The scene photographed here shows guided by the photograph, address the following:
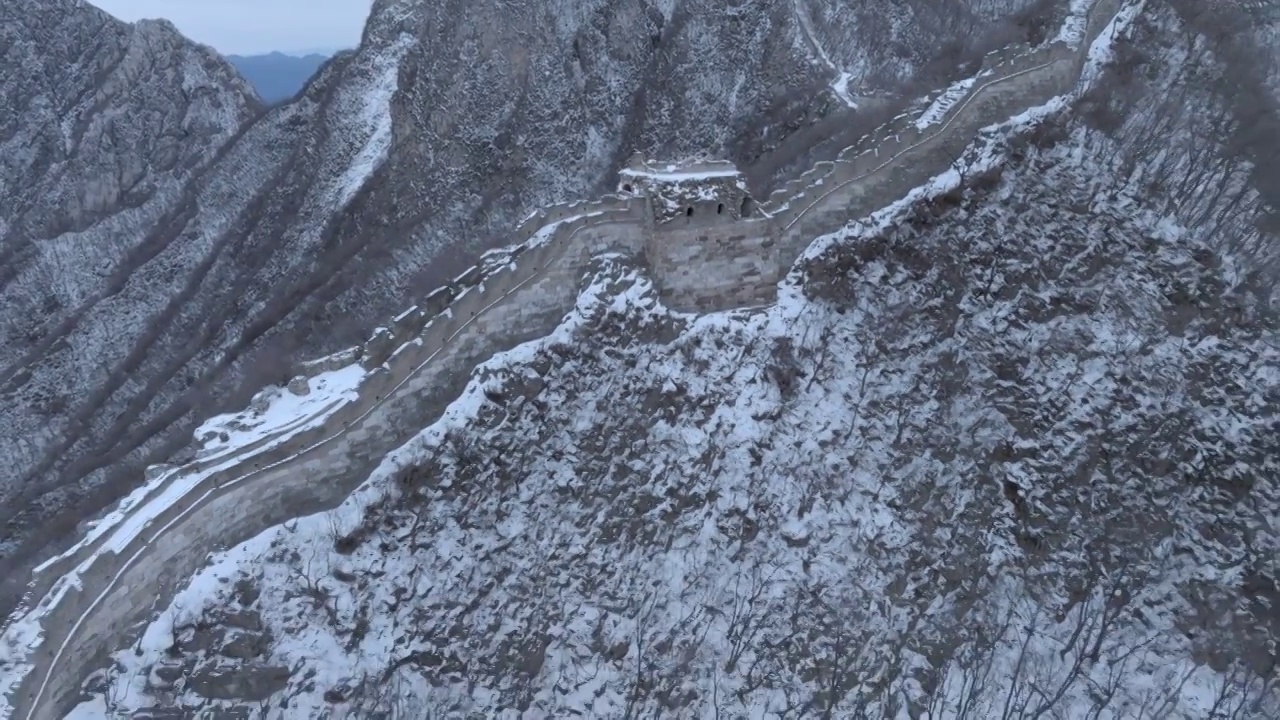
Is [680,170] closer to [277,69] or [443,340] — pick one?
[443,340]

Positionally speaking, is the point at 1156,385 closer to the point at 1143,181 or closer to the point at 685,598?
the point at 1143,181

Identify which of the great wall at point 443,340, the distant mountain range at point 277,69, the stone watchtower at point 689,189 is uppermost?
the distant mountain range at point 277,69

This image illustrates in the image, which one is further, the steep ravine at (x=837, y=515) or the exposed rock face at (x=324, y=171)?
the exposed rock face at (x=324, y=171)

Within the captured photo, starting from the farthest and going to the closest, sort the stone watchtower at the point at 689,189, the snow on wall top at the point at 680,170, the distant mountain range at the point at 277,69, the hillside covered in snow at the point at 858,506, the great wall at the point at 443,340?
the distant mountain range at the point at 277,69, the snow on wall top at the point at 680,170, the stone watchtower at the point at 689,189, the hillside covered in snow at the point at 858,506, the great wall at the point at 443,340

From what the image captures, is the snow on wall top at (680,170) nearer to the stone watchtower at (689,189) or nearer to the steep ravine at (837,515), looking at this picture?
the stone watchtower at (689,189)

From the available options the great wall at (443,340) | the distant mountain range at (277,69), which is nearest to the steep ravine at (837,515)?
the great wall at (443,340)

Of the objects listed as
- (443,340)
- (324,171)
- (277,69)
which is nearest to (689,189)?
(443,340)

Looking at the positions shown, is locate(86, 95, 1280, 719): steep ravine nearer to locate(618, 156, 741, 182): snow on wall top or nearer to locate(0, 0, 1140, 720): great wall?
locate(0, 0, 1140, 720): great wall
